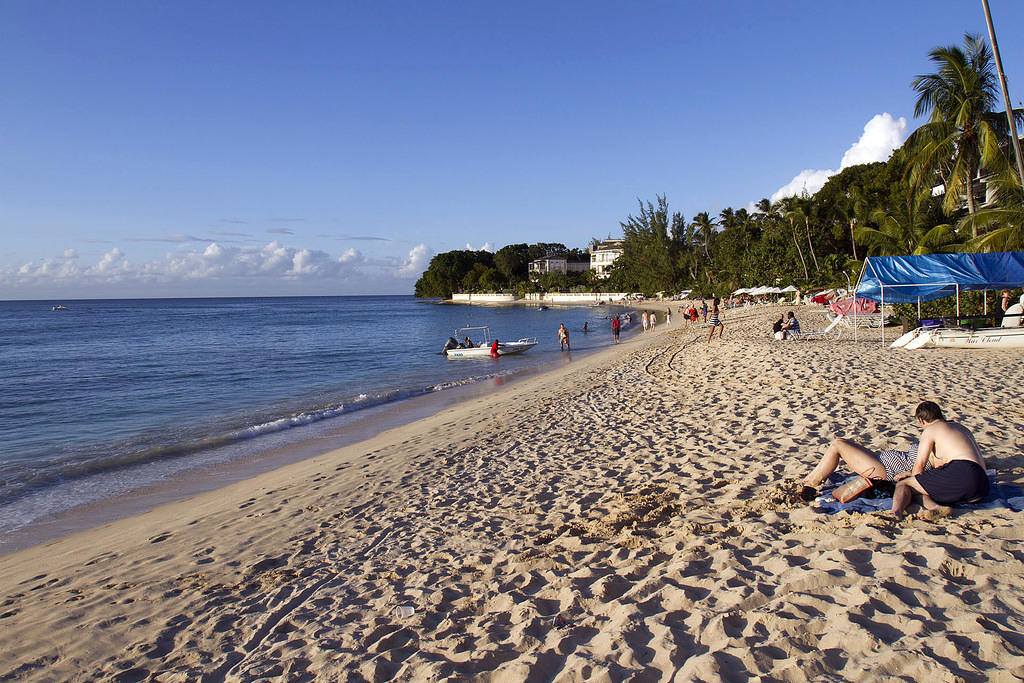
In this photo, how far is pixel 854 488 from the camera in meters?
5.07

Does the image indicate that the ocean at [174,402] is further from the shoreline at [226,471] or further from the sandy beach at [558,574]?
the sandy beach at [558,574]

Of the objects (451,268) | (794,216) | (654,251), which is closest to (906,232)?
(794,216)

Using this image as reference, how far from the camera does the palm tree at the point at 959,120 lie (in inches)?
808

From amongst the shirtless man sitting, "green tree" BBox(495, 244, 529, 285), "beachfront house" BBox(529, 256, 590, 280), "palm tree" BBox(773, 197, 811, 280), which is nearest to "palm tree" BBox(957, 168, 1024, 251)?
the shirtless man sitting

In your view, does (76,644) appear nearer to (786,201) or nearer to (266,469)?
(266,469)

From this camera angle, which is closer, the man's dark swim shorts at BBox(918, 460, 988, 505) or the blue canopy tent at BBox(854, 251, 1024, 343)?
the man's dark swim shorts at BBox(918, 460, 988, 505)

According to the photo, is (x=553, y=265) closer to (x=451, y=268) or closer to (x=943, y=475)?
(x=451, y=268)

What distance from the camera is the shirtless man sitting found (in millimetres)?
4617

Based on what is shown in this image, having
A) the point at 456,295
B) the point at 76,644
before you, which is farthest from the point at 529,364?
the point at 456,295

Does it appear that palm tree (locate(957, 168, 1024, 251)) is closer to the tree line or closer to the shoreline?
the tree line

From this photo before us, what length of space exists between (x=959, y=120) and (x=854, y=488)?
73.1ft

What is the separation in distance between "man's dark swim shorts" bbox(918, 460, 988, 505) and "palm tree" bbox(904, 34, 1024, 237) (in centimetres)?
2014

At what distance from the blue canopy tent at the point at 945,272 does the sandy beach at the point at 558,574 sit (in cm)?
824

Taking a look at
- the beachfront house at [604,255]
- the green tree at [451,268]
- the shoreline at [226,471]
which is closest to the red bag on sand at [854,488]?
the shoreline at [226,471]
